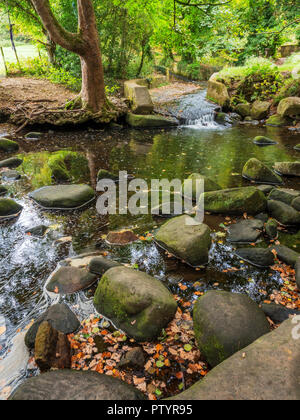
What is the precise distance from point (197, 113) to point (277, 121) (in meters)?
3.96

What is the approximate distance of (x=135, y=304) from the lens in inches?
108

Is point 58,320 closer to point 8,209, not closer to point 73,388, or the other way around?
point 73,388

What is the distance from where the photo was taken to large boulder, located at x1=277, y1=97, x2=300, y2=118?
38.8ft

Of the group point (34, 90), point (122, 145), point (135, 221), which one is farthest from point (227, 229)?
point (34, 90)

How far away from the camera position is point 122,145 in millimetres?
9672

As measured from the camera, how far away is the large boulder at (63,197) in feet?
17.4

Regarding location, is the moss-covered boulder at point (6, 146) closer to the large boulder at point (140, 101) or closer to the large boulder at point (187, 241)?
the large boulder at point (140, 101)

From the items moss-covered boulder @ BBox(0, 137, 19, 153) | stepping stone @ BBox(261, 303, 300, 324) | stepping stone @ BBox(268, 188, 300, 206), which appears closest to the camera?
stepping stone @ BBox(261, 303, 300, 324)

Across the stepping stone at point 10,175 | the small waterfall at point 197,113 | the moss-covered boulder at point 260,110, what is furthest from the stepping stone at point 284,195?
the moss-covered boulder at point 260,110

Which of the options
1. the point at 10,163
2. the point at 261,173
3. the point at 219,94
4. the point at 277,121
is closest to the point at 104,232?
the point at 261,173

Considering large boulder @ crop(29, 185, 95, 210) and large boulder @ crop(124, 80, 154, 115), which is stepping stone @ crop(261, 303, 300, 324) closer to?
large boulder @ crop(29, 185, 95, 210)

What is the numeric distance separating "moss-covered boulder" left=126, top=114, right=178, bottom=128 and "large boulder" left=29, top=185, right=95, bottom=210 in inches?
293

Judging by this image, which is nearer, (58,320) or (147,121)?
(58,320)

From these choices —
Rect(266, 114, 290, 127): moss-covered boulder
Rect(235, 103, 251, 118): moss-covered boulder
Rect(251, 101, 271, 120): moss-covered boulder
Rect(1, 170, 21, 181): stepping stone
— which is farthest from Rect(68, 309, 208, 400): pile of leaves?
Rect(235, 103, 251, 118): moss-covered boulder
